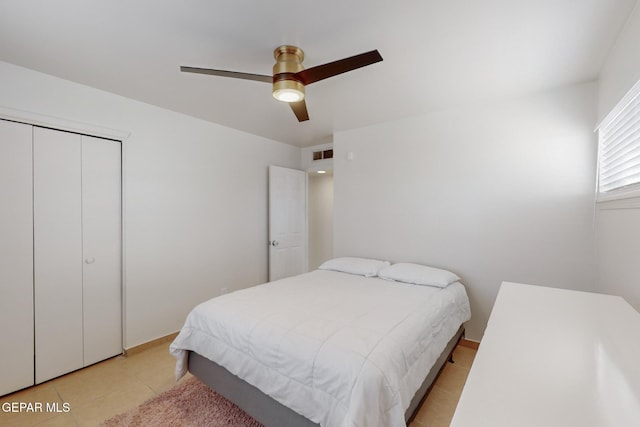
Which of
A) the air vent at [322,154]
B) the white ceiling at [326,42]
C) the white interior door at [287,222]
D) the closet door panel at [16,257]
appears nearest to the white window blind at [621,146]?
the white ceiling at [326,42]

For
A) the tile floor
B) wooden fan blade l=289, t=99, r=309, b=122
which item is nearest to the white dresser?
the tile floor

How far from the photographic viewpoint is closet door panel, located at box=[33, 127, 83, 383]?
2209mm

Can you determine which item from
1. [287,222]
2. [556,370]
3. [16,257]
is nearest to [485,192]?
[556,370]

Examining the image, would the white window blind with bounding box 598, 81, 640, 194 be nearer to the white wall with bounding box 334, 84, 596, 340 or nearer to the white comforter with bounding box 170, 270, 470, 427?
the white wall with bounding box 334, 84, 596, 340

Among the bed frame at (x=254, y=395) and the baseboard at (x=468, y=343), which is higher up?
the bed frame at (x=254, y=395)

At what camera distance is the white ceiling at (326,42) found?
1.50 meters

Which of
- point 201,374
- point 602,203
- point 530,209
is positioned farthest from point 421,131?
point 201,374

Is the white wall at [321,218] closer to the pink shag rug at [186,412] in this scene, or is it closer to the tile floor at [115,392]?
the tile floor at [115,392]

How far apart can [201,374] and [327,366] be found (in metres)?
1.14

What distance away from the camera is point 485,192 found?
9.04ft

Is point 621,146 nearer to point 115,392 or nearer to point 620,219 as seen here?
point 620,219

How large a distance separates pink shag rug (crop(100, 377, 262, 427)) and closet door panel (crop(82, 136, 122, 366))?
972 mm

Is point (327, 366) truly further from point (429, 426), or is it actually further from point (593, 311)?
point (593, 311)

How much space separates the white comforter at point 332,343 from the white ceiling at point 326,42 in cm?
180
